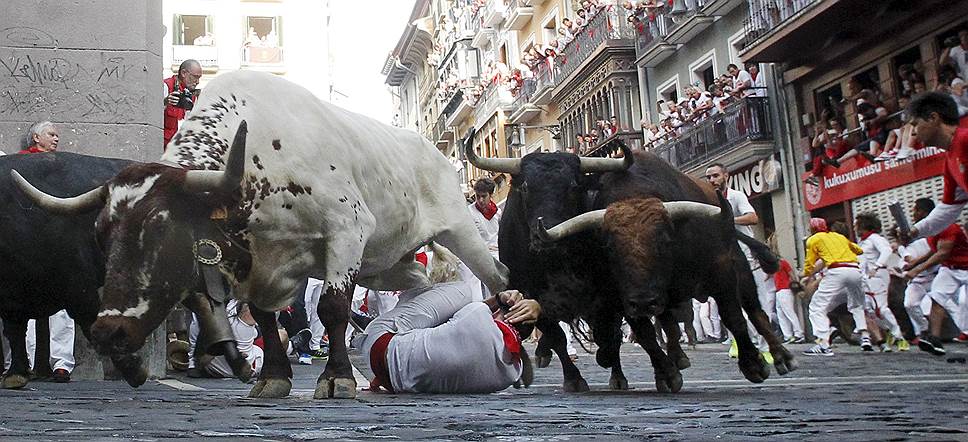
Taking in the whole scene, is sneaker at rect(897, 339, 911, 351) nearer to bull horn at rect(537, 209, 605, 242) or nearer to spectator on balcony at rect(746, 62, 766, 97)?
bull horn at rect(537, 209, 605, 242)

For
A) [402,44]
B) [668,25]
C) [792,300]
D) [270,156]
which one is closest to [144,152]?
[270,156]

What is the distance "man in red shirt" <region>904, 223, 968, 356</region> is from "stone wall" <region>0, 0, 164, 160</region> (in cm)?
747

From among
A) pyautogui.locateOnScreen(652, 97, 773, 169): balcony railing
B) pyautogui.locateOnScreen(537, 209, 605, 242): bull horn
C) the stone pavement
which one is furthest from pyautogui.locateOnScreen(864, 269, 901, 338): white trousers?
pyautogui.locateOnScreen(652, 97, 773, 169): balcony railing

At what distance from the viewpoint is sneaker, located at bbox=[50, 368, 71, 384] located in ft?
27.7

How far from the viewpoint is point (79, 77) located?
969 centimetres

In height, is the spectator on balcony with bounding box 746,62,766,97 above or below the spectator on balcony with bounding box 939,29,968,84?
above

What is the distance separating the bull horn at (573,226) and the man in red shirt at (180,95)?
4.88m

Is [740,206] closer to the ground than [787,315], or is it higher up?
higher up

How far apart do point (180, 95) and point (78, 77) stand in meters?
1.16

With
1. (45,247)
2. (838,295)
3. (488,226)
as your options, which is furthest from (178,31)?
(45,247)

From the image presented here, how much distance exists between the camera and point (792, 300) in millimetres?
17094

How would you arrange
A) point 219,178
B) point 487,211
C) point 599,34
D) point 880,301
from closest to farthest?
point 219,178 → point 487,211 → point 880,301 → point 599,34

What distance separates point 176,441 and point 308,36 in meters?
50.4

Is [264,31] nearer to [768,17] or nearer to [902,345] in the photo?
[768,17]
